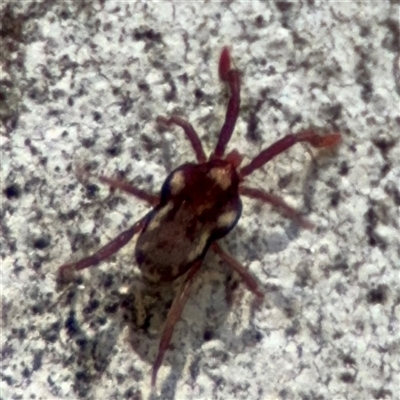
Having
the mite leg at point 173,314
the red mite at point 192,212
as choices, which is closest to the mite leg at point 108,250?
the red mite at point 192,212

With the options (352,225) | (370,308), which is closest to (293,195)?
(352,225)

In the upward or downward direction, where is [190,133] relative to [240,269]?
upward

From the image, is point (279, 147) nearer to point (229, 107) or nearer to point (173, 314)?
point (229, 107)

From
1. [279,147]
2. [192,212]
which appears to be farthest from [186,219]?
[279,147]

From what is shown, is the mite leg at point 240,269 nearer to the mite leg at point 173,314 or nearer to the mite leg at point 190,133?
the mite leg at point 173,314

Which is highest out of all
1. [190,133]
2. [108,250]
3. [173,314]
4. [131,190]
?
[190,133]

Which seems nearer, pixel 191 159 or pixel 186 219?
pixel 186 219

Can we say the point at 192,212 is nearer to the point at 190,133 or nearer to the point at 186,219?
the point at 186,219

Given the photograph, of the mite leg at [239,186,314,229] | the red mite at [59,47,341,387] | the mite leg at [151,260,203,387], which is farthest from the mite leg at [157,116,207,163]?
the mite leg at [151,260,203,387]
